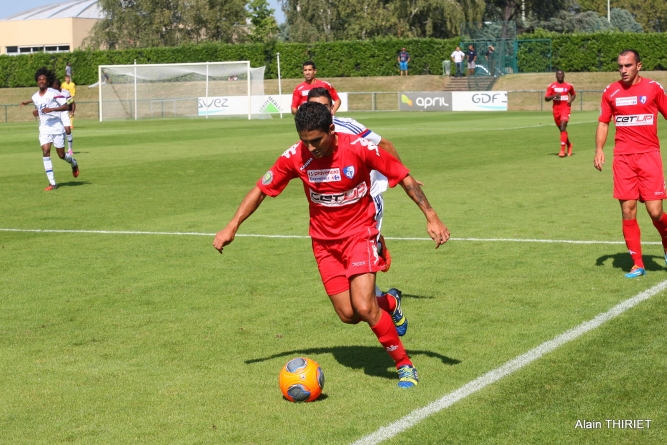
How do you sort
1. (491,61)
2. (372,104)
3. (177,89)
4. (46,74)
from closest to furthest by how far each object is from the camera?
(46,74) → (177,89) → (372,104) → (491,61)

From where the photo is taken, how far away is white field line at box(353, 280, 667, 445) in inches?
211

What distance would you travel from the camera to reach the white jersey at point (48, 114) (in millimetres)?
18672

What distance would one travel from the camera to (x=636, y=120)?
32.5ft

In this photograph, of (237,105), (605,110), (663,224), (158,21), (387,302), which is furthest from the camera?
(158,21)

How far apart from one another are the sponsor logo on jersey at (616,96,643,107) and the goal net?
41033 millimetres

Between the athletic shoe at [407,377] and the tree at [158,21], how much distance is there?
251ft

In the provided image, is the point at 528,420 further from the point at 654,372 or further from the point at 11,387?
the point at 11,387

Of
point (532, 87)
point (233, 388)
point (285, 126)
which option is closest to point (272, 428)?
point (233, 388)

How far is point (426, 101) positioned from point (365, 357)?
48029 mm

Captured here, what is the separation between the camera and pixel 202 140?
106 feet

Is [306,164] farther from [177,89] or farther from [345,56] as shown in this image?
[345,56]

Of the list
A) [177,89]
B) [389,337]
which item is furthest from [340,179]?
[177,89]

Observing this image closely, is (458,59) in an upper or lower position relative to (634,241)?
upper

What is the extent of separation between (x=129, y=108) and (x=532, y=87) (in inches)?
909
